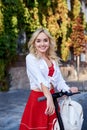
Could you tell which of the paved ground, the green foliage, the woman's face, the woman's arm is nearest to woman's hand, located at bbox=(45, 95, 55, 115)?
the woman's arm

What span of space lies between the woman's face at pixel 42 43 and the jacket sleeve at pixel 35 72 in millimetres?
88

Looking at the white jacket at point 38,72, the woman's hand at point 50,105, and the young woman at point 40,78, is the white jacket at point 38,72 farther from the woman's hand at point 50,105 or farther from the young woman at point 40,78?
the woman's hand at point 50,105

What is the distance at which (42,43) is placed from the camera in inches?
149

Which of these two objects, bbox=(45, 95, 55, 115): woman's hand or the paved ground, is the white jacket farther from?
the paved ground

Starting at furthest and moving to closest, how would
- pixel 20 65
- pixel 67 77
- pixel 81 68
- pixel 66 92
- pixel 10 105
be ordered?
1. pixel 81 68
2. pixel 67 77
3. pixel 20 65
4. pixel 10 105
5. pixel 66 92

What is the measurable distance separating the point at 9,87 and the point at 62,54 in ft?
17.4

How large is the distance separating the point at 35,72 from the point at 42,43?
24 centimetres

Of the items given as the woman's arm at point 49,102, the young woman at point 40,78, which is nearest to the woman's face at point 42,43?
the young woman at point 40,78

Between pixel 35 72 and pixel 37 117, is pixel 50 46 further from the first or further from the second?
pixel 37 117

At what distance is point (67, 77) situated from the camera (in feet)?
75.6

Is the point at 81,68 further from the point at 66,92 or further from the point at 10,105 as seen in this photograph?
the point at 66,92

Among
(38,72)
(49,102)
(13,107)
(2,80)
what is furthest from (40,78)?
(2,80)

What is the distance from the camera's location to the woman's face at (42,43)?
3793mm

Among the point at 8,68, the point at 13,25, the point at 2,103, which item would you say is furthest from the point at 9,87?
the point at 2,103
